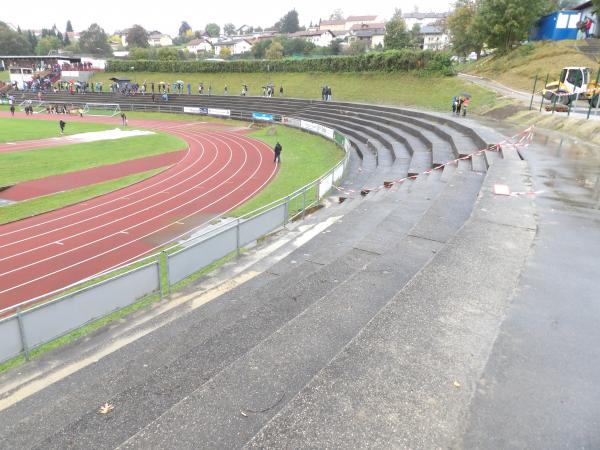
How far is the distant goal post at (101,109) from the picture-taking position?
52188 mm

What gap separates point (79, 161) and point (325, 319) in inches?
975

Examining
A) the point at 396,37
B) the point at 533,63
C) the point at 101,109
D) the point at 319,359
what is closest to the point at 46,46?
the point at 101,109

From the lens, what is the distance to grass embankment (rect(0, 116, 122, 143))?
115ft

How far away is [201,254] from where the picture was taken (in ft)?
32.6

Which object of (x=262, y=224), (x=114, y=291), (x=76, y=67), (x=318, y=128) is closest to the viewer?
(x=114, y=291)

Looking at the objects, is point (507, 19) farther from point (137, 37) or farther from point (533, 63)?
point (137, 37)

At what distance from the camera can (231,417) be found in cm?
427

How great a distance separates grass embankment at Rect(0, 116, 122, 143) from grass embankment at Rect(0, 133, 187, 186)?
22.8ft

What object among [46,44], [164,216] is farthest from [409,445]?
[46,44]

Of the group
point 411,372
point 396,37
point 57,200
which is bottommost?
point 57,200

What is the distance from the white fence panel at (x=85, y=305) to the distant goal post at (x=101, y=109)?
49.1 metres

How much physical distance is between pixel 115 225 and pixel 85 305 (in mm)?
8180

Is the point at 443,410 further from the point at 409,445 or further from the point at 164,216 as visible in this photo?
the point at 164,216

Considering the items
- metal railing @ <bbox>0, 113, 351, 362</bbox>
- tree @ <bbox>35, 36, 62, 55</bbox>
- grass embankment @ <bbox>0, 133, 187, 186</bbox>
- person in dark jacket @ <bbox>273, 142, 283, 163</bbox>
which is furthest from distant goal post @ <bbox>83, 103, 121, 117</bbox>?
tree @ <bbox>35, 36, 62, 55</bbox>
